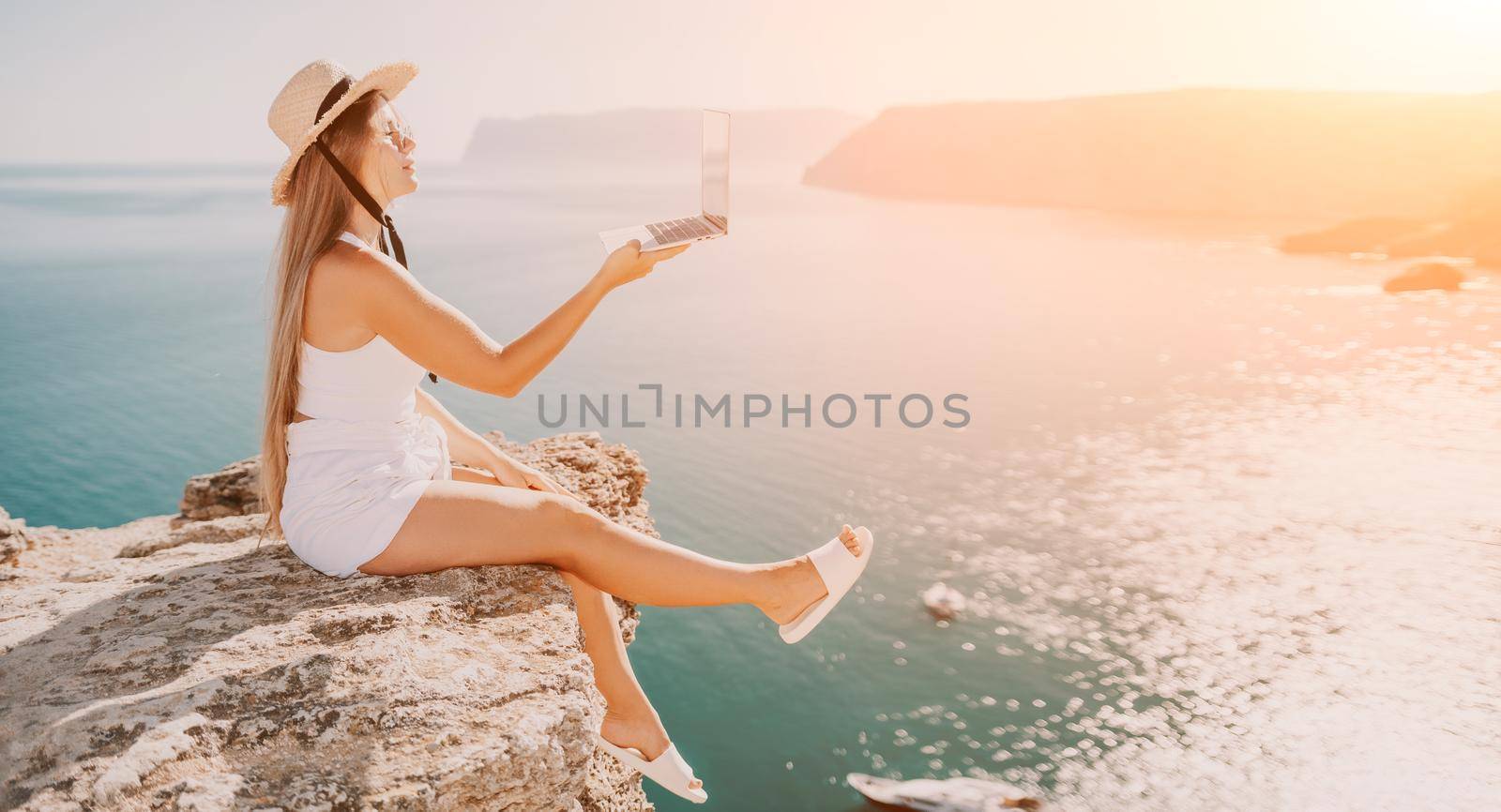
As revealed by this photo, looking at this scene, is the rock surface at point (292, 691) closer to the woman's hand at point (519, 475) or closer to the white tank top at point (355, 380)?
the woman's hand at point (519, 475)

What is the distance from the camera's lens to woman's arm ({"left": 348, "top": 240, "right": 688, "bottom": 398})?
2541 millimetres

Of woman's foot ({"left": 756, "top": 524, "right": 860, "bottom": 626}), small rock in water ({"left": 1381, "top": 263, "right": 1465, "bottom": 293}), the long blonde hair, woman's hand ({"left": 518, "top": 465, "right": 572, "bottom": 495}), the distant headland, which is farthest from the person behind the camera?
the distant headland

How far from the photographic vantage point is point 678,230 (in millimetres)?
2785

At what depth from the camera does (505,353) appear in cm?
258

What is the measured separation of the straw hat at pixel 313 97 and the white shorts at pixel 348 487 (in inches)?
31.8

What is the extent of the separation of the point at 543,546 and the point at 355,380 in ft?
2.52

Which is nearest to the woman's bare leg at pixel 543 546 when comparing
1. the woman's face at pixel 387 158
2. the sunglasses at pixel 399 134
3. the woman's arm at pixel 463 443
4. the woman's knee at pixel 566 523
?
the woman's knee at pixel 566 523

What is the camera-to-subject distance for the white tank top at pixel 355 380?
268 centimetres

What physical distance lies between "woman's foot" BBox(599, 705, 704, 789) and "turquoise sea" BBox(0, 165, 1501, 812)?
207 centimetres

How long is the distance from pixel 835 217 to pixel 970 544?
52436 millimetres

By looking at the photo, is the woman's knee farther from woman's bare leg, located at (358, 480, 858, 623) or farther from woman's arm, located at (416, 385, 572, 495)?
woman's arm, located at (416, 385, 572, 495)

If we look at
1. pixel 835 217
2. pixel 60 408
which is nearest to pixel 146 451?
pixel 60 408

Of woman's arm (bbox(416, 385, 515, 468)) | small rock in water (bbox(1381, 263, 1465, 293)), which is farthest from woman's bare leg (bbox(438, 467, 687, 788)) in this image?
small rock in water (bbox(1381, 263, 1465, 293))

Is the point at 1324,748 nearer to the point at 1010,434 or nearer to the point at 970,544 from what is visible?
the point at 970,544
